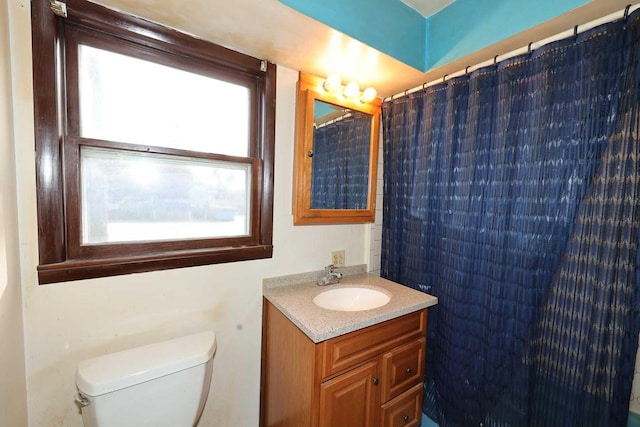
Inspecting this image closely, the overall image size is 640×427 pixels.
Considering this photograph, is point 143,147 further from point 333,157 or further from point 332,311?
point 332,311

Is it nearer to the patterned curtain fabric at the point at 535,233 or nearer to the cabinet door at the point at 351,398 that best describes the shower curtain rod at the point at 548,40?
the patterned curtain fabric at the point at 535,233

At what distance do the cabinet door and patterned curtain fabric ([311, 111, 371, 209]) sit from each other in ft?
2.81

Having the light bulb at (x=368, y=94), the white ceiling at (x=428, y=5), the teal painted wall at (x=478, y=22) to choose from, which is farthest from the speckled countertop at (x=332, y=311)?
the white ceiling at (x=428, y=5)

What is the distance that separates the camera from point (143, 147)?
1071 mm

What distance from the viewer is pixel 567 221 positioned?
100 cm

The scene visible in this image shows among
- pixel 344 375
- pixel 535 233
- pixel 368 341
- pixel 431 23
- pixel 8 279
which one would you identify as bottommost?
pixel 344 375

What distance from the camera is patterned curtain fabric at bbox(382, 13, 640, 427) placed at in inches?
35.9

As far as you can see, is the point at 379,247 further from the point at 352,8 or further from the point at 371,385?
the point at 352,8

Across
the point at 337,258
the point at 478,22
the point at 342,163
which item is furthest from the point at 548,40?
the point at 337,258

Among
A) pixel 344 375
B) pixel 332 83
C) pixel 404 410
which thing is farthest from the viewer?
pixel 332 83

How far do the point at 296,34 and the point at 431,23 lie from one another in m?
0.78

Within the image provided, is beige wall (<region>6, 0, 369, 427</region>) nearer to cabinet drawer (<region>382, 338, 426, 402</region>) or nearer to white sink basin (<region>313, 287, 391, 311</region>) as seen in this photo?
white sink basin (<region>313, 287, 391, 311</region>)

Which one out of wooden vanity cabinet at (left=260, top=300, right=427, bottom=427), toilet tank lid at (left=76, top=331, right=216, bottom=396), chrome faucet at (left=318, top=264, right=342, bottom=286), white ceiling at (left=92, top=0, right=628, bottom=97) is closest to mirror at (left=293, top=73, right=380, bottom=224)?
white ceiling at (left=92, top=0, right=628, bottom=97)

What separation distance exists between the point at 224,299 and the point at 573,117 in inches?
66.6
